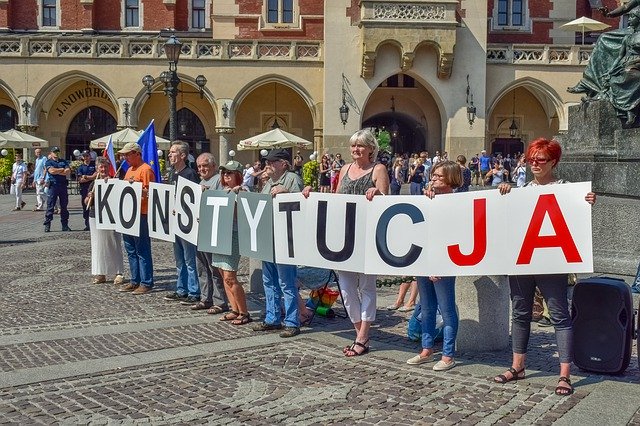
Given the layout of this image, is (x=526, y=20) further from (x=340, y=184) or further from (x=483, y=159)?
(x=340, y=184)

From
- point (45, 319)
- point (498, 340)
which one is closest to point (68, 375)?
point (45, 319)

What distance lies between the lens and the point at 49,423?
16.7 ft

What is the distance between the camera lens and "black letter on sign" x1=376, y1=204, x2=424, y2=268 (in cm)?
651

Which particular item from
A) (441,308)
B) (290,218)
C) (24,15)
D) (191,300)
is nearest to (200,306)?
(191,300)

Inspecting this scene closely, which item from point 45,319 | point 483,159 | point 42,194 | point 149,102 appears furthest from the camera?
point 149,102

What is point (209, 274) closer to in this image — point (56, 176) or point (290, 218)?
point (290, 218)

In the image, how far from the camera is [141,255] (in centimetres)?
1031

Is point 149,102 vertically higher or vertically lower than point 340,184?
higher

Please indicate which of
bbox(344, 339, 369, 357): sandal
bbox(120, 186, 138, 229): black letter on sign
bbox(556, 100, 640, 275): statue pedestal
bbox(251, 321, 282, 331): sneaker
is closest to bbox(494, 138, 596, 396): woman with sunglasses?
bbox(344, 339, 369, 357): sandal

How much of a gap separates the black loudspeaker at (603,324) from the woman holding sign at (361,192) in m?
1.83

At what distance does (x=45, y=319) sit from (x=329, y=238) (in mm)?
3678

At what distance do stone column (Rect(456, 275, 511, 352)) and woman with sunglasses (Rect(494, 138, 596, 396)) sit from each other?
851 millimetres

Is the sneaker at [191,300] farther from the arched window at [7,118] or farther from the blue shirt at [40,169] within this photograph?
the arched window at [7,118]

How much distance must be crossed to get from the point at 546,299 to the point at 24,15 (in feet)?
121
